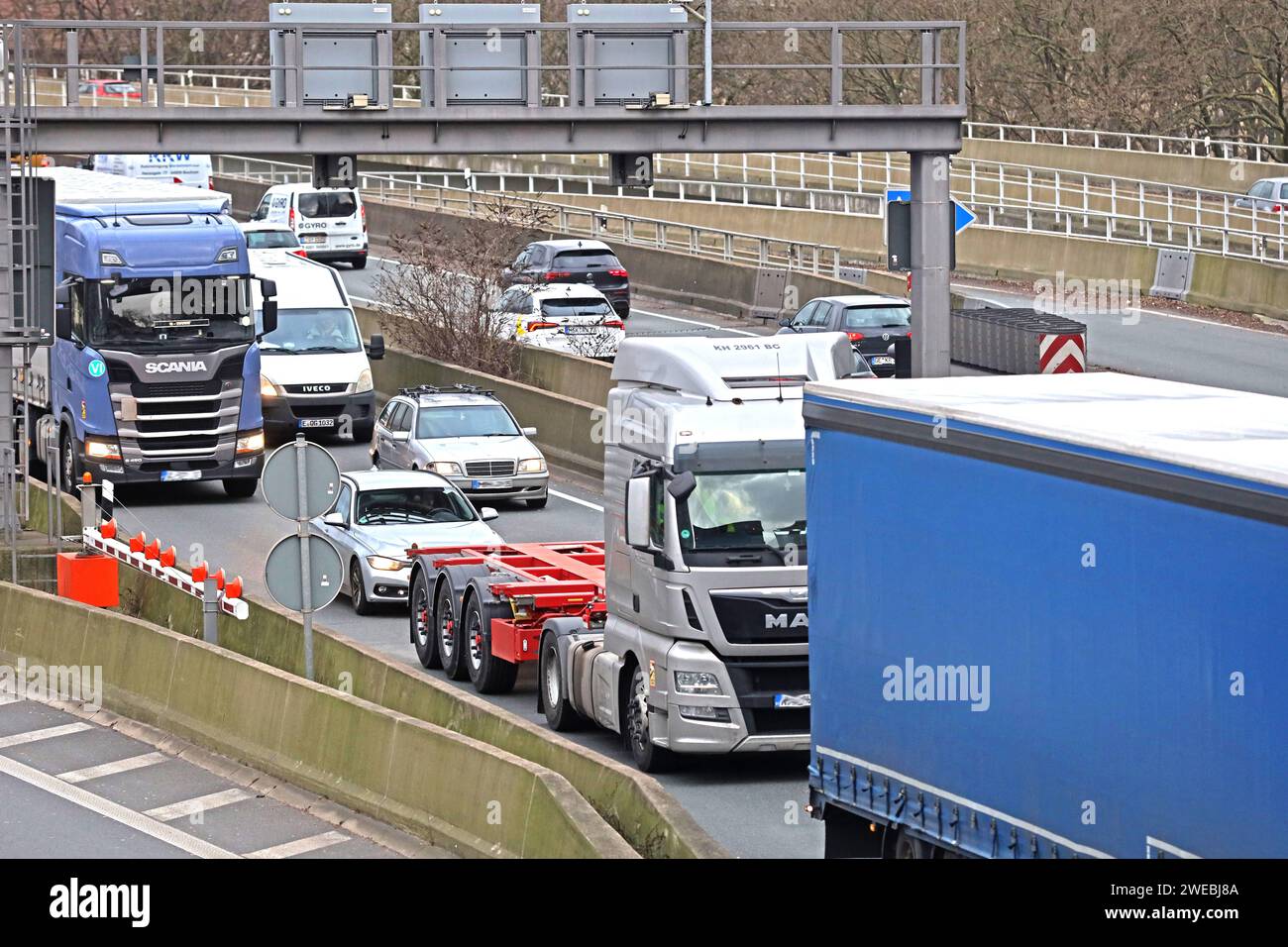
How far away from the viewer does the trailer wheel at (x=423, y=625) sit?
20.1 metres

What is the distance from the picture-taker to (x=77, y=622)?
19.7m

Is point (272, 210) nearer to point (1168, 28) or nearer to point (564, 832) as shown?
point (1168, 28)

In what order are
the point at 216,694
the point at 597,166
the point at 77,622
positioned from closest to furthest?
the point at 216,694
the point at 77,622
the point at 597,166

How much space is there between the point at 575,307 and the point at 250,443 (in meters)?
11.0

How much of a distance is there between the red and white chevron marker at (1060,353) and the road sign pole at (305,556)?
11167 mm

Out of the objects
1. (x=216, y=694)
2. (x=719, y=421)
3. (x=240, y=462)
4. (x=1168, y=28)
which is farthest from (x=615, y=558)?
(x=1168, y=28)

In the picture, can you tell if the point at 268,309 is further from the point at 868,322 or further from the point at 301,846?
the point at 301,846

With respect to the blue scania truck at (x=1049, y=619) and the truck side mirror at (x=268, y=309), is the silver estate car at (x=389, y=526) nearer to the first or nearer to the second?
the truck side mirror at (x=268, y=309)

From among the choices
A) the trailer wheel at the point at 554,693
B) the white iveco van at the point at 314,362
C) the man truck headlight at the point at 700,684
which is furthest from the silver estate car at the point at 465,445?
the man truck headlight at the point at 700,684

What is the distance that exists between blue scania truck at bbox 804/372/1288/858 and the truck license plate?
3.87 metres

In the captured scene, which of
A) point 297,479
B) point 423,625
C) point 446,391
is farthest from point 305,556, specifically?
point 446,391

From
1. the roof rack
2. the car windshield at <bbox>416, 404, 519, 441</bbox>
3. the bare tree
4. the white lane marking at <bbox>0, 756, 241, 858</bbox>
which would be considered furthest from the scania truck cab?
the bare tree

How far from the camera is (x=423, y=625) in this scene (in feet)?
66.8
